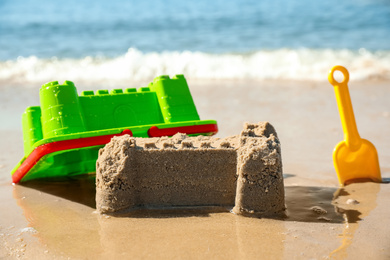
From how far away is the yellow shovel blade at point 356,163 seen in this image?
290 cm

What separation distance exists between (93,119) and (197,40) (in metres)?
8.87

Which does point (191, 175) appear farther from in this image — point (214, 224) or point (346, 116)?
point (346, 116)

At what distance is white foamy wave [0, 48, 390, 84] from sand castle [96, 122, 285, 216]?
5263mm

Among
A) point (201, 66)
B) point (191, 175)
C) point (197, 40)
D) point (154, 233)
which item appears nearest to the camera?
point (154, 233)

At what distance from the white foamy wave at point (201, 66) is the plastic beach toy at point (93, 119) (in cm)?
464

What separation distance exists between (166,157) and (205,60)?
676 cm

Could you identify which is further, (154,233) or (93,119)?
(93,119)

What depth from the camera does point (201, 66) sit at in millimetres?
8633

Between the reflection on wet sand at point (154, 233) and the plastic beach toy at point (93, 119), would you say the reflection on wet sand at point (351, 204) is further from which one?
the plastic beach toy at point (93, 119)

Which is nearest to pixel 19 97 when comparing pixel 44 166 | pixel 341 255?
pixel 44 166

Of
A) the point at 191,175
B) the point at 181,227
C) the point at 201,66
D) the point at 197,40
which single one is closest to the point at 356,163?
the point at 191,175

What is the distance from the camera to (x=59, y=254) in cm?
197

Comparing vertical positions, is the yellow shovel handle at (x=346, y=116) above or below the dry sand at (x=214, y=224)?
above

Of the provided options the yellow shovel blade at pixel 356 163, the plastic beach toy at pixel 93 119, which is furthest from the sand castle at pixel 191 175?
the yellow shovel blade at pixel 356 163
